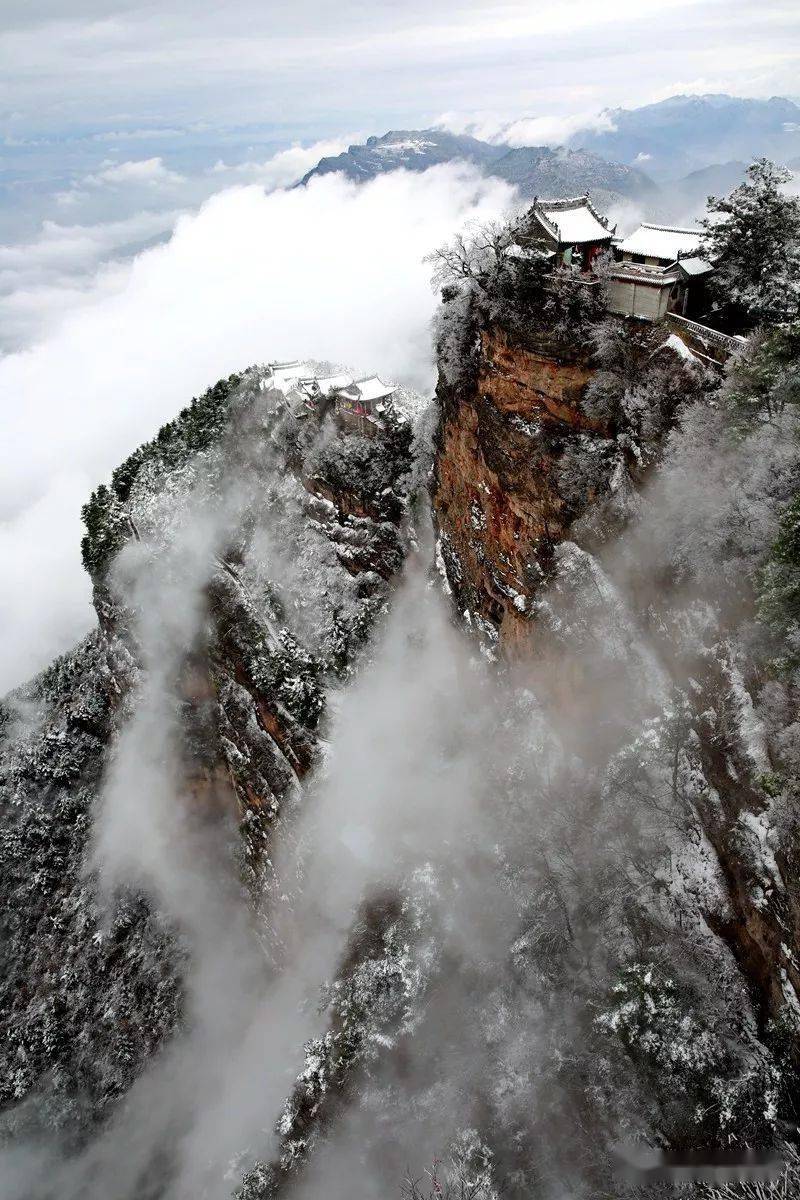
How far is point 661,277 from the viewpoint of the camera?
34.1 metres

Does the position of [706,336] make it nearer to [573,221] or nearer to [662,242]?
[662,242]

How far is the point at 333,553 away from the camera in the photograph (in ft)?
185

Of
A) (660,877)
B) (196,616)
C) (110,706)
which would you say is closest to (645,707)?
(660,877)

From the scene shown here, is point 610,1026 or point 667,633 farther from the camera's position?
point 667,633

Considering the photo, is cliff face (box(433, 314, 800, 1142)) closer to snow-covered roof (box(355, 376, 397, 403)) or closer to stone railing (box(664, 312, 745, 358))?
stone railing (box(664, 312, 745, 358))

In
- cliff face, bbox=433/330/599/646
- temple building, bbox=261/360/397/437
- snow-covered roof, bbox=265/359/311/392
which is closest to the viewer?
cliff face, bbox=433/330/599/646

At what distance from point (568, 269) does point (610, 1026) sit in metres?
36.7

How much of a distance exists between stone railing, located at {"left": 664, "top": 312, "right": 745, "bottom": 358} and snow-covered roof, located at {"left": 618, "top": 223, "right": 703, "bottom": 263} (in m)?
3.92

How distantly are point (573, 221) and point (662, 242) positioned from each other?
537 cm

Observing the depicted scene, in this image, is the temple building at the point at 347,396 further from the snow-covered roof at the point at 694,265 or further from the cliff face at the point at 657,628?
the snow-covered roof at the point at 694,265

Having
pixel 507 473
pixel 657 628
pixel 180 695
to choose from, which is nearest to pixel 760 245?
pixel 507 473

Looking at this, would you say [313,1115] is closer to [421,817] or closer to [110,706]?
[421,817]

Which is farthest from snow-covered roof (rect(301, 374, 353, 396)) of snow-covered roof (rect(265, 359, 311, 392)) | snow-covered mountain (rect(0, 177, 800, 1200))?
snow-covered roof (rect(265, 359, 311, 392))

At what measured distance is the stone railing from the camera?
1204 inches
